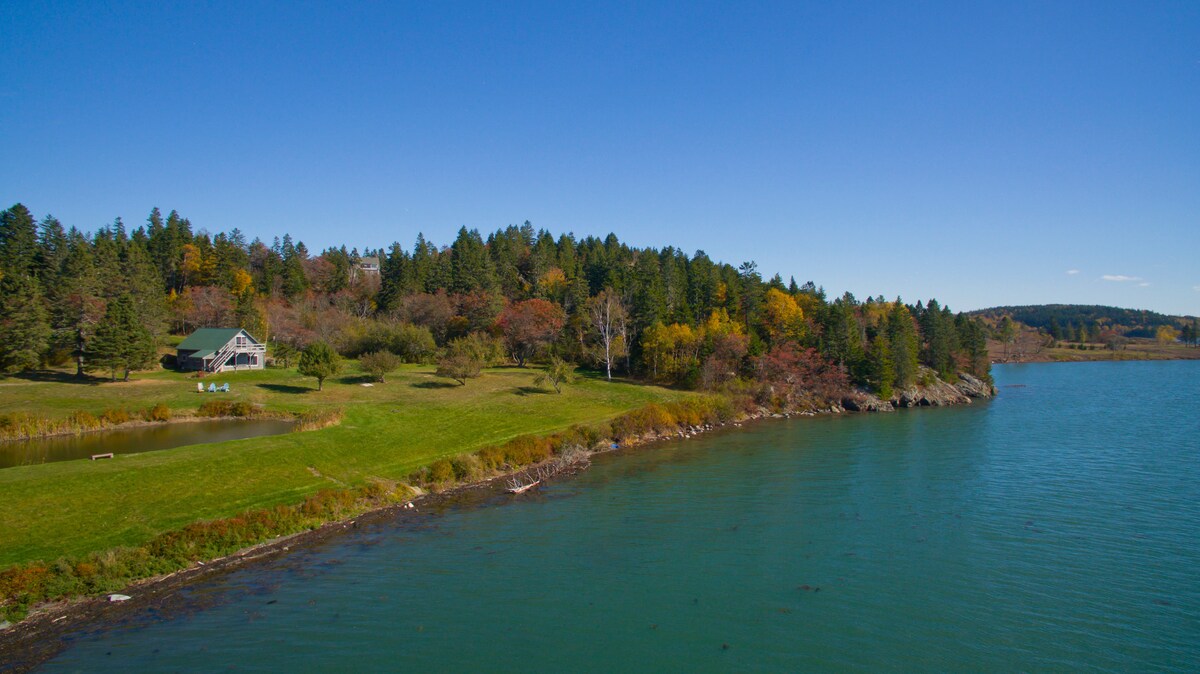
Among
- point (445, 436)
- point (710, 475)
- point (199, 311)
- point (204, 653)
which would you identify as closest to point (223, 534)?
point (204, 653)

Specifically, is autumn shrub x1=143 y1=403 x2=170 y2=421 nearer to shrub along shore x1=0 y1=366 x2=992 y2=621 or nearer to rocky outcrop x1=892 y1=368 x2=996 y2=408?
shrub along shore x1=0 y1=366 x2=992 y2=621

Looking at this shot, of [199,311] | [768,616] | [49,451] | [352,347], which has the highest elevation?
[199,311]

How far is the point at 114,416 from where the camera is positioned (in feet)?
136

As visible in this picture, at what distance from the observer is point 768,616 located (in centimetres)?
1789

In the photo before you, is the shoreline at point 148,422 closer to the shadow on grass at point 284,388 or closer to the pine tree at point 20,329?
the shadow on grass at point 284,388

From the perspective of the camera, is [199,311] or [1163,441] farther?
[199,311]

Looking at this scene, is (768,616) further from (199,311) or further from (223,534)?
(199,311)

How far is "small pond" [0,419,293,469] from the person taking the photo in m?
32.3

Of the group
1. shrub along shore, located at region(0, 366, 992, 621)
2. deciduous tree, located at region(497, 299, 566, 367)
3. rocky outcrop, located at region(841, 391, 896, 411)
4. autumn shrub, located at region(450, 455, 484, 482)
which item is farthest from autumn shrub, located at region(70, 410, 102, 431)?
rocky outcrop, located at region(841, 391, 896, 411)

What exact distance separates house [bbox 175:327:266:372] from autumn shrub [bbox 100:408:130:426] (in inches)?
904

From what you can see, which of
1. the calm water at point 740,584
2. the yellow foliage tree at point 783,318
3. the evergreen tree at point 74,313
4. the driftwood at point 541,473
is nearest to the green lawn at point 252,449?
the driftwood at point 541,473

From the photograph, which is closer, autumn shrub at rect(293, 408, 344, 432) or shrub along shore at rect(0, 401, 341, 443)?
shrub along shore at rect(0, 401, 341, 443)

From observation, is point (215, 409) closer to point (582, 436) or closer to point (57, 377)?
point (57, 377)

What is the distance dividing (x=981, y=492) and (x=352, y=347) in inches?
2848
